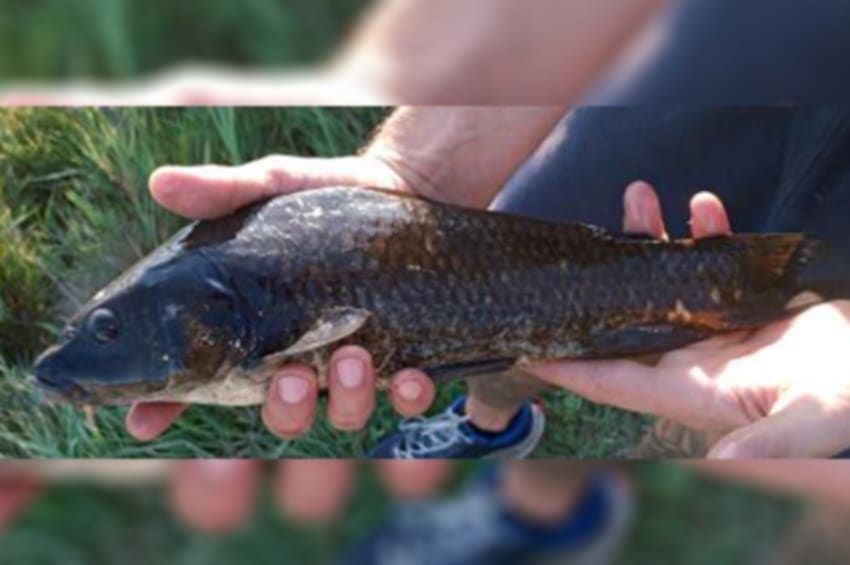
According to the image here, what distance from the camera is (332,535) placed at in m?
0.98

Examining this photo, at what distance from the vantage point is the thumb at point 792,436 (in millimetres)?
921

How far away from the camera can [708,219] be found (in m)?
0.93

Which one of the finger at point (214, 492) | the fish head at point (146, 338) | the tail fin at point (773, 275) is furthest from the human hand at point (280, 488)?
the tail fin at point (773, 275)

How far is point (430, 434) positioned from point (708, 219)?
0.73 feet

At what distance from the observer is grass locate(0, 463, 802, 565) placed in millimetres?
970

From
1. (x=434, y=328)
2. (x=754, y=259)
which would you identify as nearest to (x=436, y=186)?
(x=434, y=328)

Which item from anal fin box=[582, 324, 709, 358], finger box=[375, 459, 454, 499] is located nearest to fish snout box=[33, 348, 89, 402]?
finger box=[375, 459, 454, 499]

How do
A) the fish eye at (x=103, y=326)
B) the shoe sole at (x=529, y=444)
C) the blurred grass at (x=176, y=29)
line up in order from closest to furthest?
the blurred grass at (x=176, y=29), the fish eye at (x=103, y=326), the shoe sole at (x=529, y=444)

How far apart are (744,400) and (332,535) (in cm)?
28

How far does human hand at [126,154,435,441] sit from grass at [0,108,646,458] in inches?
0.4

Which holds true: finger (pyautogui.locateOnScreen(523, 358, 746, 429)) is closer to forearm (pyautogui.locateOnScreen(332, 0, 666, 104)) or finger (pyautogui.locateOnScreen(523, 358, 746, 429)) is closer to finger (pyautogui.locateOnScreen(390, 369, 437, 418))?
finger (pyautogui.locateOnScreen(390, 369, 437, 418))

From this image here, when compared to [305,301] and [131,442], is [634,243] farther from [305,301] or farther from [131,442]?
[131,442]

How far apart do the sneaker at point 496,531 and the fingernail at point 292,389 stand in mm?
131

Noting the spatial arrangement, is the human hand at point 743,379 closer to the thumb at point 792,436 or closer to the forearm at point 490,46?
the thumb at point 792,436
